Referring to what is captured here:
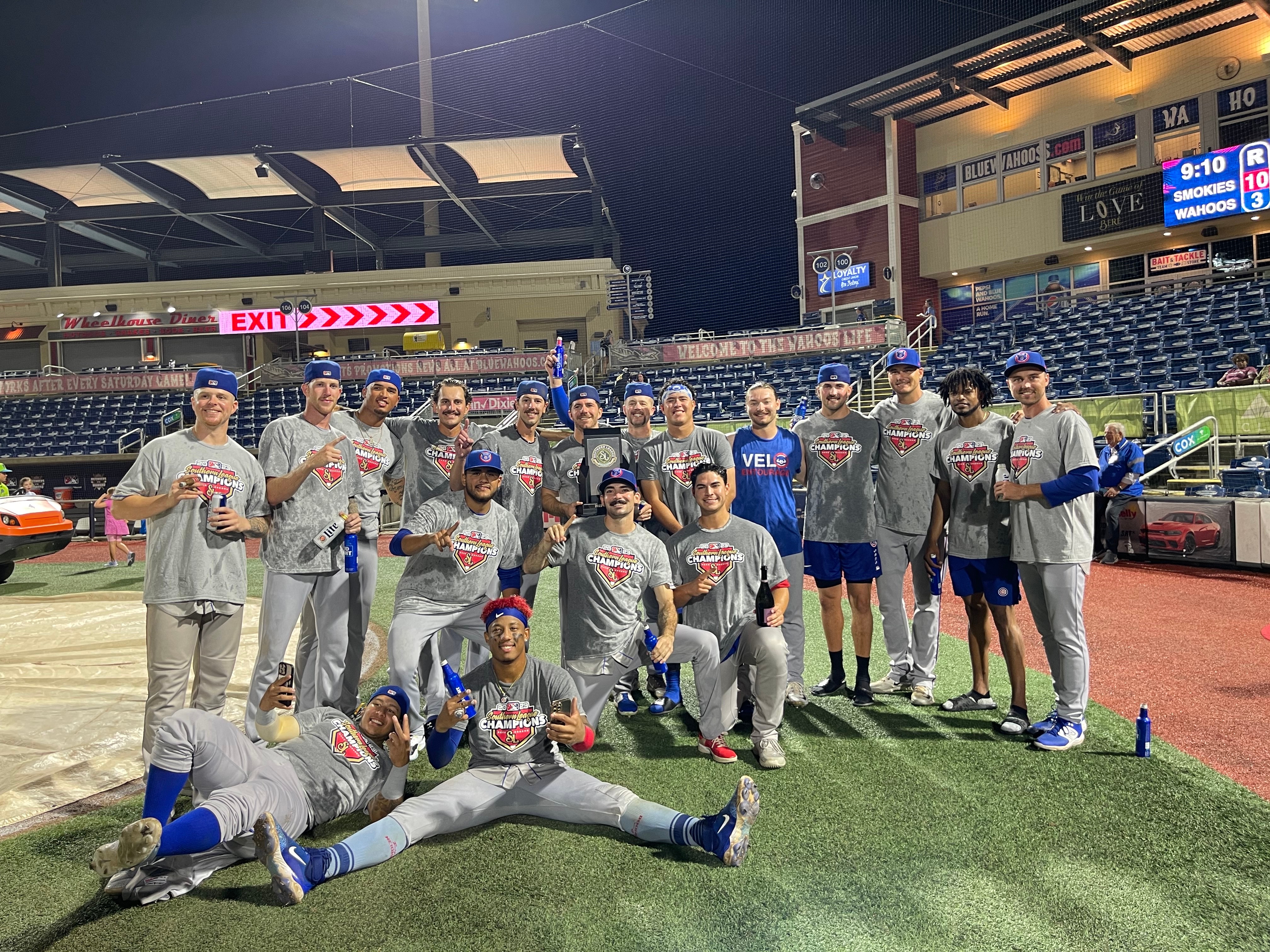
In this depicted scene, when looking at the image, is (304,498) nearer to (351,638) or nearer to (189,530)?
(189,530)

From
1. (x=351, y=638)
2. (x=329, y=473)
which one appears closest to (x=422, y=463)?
(x=329, y=473)

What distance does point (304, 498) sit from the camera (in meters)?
4.65

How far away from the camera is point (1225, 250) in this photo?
23.0m

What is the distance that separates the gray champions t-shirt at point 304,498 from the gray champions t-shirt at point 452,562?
461mm

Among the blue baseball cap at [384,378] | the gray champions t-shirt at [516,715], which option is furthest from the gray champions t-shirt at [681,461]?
the gray champions t-shirt at [516,715]

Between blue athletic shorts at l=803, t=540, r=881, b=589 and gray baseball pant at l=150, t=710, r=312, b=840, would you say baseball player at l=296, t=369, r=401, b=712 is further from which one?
blue athletic shorts at l=803, t=540, r=881, b=589

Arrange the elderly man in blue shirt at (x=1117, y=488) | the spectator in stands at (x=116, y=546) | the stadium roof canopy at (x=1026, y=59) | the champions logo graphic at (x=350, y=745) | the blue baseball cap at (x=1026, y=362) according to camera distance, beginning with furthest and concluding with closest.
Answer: the stadium roof canopy at (x=1026, y=59)
the spectator in stands at (x=116, y=546)
the elderly man in blue shirt at (x=1117, y=488)
the blue baseball cap at (x=1026, y=362)
the champions logo graphic at (x=350, y=745)

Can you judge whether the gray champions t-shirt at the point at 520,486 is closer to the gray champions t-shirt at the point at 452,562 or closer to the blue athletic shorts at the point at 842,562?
the gray champions t-shirt at the point at 452,562

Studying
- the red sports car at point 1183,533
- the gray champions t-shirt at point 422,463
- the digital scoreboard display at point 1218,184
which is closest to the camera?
the gray champions t-shirt at point 422,463

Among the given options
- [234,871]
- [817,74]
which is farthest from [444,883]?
[817,74]

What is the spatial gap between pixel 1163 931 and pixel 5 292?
43.6 m

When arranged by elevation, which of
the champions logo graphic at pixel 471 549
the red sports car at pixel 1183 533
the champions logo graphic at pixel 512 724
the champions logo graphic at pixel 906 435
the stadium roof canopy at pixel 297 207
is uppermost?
the stadium roof canopy at pixel 297 207

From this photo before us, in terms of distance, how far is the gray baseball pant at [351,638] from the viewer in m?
4.81

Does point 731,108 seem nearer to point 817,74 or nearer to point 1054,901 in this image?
point 817,74
